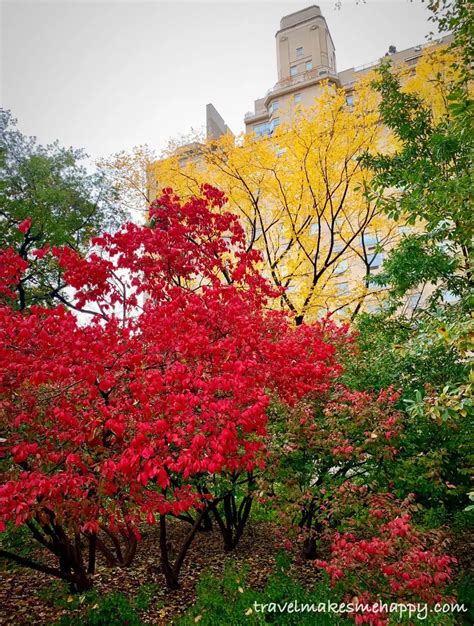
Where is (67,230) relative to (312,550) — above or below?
above

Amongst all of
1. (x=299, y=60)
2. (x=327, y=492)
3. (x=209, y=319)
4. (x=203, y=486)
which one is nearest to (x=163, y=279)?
(x=209, y=319)

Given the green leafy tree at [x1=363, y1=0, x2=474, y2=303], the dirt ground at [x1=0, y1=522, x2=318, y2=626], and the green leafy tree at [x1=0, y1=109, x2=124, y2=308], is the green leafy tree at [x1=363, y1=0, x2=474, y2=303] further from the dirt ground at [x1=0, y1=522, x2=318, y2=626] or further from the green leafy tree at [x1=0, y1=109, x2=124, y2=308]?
the green leafy tree at [x1=0, y1=109, x2=124, y2=308]

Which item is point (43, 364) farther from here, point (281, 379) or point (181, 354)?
point (281, 379)

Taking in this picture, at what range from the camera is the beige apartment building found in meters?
36.9

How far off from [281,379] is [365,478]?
2462 millimetres

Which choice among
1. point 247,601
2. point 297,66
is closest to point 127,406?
point 247,601

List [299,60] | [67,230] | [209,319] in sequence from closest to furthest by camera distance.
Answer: [209,319] → [67,230] → [299,60]

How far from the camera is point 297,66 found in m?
39.5

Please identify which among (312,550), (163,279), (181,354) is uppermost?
(163,279)

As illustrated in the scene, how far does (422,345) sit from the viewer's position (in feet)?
17.4

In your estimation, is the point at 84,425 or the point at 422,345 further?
the point at 422,345

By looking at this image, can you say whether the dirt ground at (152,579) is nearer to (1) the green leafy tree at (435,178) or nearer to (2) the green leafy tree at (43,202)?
(1) the green leafy tree at (435,178)

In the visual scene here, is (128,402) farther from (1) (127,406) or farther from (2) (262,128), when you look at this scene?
(2) (262,128)

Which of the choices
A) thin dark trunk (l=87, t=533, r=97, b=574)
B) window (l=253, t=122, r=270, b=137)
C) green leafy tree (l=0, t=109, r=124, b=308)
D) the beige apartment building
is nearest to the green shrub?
thin dark trunk (l=87, t=533, r=97, b=574)
